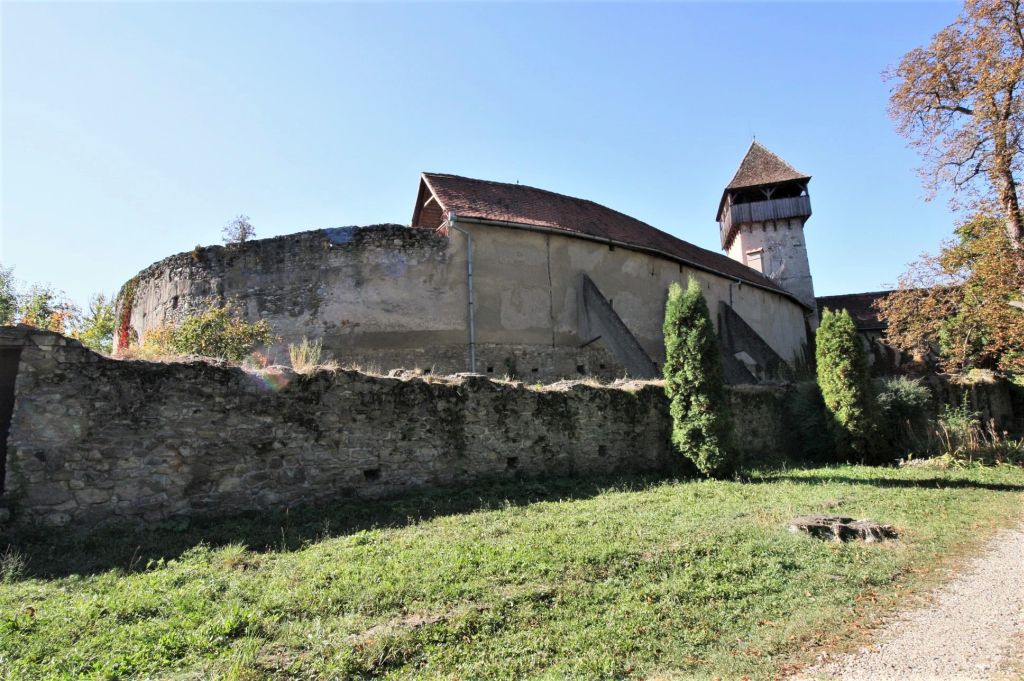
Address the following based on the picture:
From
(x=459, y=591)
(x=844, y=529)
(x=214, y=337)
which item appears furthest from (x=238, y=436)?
(x=844, y=529)

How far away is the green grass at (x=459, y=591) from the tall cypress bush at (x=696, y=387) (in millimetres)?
2623

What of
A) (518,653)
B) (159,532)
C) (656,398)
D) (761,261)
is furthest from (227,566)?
(761,261)

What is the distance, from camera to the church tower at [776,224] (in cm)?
3234

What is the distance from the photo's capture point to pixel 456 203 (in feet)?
55.8

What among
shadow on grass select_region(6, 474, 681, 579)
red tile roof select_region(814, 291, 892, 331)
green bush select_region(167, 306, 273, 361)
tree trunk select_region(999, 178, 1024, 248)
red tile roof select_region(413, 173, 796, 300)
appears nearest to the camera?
shadow on grass select_region(6, 474, 681, 579)

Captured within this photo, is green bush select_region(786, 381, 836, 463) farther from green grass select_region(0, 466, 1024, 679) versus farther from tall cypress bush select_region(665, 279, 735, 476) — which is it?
green grass select_region(0, 466, 1024, 679)

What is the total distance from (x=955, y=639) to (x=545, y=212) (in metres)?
15.8

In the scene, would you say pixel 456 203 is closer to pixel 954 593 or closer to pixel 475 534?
pixel 475 534

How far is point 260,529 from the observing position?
709cm

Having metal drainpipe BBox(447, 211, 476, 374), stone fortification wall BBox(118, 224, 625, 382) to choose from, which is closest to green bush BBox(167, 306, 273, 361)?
stone fortification wall BBox(118, 224, 625, 382)

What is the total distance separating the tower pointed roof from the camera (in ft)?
106

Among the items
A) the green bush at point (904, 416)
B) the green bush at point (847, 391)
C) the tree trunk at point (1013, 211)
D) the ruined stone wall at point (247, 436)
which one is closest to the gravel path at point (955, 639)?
the ruined stone wall at point (247, 436)

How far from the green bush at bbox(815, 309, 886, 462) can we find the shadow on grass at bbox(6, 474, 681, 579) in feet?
23.5

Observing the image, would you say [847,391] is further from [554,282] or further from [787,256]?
[787,256]
